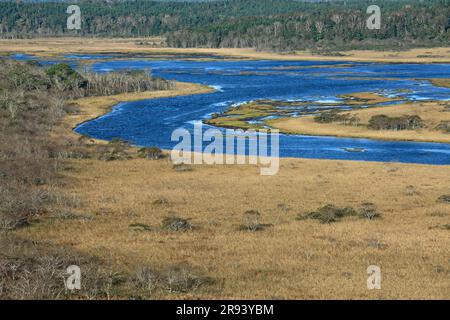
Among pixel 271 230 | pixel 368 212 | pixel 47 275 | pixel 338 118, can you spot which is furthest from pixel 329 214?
pixel 338 118

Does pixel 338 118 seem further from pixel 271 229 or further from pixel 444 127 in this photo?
pixel 271 229

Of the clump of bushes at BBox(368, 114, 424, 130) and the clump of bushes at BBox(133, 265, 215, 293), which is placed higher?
the clump of bushes at BBox(133, 265, 215, 293)

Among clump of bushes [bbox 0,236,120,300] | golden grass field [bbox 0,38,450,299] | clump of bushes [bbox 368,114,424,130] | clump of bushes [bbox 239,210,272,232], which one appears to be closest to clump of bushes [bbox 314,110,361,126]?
clump of bushes [bbox 368,114,424,130]

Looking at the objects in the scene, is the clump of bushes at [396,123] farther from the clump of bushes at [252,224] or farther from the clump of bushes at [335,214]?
the clump of bushes at [252,224]

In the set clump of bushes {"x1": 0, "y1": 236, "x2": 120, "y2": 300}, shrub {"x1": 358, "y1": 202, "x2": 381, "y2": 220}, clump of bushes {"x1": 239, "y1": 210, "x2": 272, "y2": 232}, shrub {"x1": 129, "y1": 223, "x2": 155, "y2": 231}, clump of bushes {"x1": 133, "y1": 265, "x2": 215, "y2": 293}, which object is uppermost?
clump of bushes {"x1": 0, "y1": 236, "x2": 120, "y2": 300}

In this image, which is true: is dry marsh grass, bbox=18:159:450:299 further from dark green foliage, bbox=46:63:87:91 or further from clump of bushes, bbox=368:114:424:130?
dark green foliage, bbox=46:63:87:91
